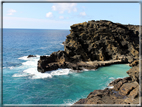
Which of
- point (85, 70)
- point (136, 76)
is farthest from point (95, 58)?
point (136, 76)

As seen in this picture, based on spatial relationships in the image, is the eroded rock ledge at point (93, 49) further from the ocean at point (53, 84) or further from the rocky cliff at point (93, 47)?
the ocean at point (53, 84)

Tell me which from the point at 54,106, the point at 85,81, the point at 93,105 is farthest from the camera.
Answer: the point at 85,81

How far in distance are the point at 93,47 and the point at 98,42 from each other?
3096 mm

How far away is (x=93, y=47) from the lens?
46375 mm

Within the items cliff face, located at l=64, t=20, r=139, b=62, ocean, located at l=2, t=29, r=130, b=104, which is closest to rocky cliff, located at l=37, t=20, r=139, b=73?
cliff face, located at l=64, t=20, r=139, b=62

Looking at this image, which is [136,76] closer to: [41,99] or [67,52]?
[41,99]

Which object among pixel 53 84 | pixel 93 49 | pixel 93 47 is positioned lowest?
pixel 53 84

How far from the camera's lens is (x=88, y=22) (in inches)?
2061

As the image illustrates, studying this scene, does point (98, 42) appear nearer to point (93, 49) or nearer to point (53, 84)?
point (93, 49)

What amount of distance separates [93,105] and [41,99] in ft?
35.1

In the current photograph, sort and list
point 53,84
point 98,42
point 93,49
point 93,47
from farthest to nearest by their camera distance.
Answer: point 98,42, point 93,47, point 93,49, point 53,84

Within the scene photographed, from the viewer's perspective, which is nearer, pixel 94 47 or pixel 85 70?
pixel 85 70

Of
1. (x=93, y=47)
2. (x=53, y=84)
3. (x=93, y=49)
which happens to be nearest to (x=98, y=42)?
(x=93, y=47)

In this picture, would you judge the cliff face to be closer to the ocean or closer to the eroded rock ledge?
the eroded rock ledge
